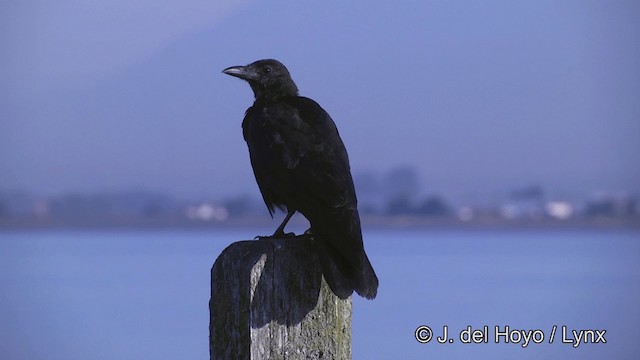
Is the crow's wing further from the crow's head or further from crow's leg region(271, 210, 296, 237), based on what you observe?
the crow's head

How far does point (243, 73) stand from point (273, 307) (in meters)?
2.91

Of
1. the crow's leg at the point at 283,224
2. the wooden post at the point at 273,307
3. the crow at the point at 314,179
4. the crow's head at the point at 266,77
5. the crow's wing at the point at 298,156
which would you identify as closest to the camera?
the wooden post at the point at 273,307

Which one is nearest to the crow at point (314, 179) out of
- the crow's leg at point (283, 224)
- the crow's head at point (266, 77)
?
the crow's leg at point (283, 224)

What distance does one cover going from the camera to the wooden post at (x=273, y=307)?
2.95 m

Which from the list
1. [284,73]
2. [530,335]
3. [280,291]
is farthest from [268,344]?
[284,73]

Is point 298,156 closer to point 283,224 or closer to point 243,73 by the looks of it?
point 283,224

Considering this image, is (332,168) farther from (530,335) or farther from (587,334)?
(587,334)

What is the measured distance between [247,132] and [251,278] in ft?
6.23

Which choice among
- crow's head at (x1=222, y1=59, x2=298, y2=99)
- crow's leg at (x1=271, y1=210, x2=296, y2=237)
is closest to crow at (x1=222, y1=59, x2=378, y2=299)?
crow's leg at (x1=271, y1=210, x2=296, y2=237)

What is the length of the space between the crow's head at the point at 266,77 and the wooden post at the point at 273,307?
2.54 m

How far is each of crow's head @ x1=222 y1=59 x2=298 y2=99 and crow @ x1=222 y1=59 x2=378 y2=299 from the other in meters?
0.49

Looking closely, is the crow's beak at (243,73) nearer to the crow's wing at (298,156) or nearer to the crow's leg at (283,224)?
Result: the crow's wing at (298,156)

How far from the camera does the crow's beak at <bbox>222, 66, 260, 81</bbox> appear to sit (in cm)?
564

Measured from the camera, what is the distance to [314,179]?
3965 mm
